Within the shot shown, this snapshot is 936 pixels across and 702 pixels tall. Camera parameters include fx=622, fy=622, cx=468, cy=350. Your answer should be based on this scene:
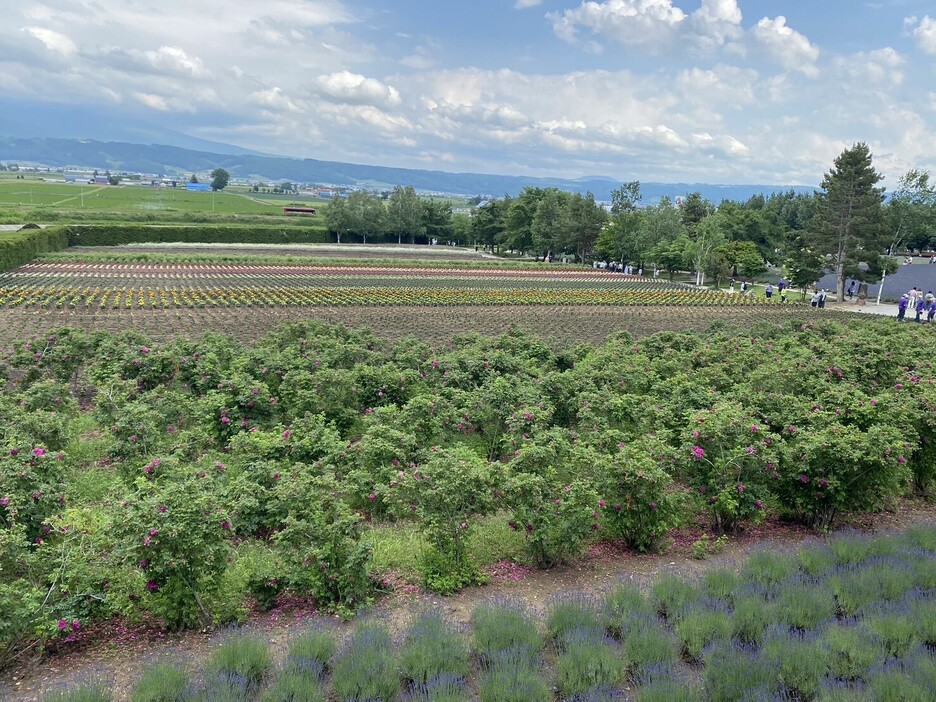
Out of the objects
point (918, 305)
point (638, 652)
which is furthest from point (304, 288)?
point (638, 652)

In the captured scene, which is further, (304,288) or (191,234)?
(191,234)

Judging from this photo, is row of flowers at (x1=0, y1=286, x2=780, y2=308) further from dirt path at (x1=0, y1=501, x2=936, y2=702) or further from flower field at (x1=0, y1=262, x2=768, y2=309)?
dirt path at (x1=0, y1=501, x2=936, y2=702)

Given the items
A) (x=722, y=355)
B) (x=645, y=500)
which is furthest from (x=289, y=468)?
(x=722, y=355)

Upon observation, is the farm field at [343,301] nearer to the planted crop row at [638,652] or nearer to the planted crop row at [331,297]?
→ the planted crop row at [331,297]

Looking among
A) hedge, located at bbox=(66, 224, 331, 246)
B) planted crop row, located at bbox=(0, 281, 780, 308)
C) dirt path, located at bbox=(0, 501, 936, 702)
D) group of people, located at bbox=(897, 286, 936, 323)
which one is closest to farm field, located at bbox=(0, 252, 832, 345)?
planted crop row, located at bbox=(0, 281, 780, 308)

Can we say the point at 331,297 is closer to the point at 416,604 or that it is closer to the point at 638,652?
the point at 416,604
